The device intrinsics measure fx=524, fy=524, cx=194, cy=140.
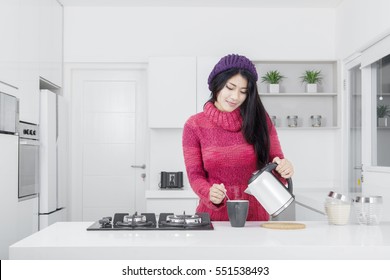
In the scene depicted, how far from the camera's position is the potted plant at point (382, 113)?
14.3 ft

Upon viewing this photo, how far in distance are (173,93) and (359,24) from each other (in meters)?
1.85

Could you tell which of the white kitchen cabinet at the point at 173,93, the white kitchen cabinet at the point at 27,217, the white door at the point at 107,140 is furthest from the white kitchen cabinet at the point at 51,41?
the white kitchen cabinet at the point at 27,217

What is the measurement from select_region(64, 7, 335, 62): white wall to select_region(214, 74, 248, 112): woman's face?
3006mm

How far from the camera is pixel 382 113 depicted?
4.44m

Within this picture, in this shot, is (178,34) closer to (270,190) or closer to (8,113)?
(8,113)

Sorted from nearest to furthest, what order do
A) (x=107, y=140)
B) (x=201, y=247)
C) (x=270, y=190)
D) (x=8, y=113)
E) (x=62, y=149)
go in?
(x=201, y=247), (x=270, y=190), (x=8, y=113), (x=62, y=149), (x=107, y=140)

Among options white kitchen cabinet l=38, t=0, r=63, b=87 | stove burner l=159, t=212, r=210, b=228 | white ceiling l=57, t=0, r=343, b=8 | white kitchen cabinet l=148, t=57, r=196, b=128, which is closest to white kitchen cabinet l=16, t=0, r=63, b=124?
white kitchen cabinet l=38, t=0, r=63, b=87

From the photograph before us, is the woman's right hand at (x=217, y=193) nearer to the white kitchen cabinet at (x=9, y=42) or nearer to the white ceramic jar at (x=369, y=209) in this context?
the white ceramic jar at (x=369, y=209)

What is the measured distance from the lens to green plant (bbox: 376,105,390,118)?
4.34 m

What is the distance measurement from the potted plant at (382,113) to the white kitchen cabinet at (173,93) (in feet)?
5.68

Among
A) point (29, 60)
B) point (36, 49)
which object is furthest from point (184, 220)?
point (36, 49)

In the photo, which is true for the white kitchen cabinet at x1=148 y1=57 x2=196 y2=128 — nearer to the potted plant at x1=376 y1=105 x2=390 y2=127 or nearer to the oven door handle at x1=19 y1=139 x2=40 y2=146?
the oven door handle at x1=19 y1=139 x2=40 y2=146

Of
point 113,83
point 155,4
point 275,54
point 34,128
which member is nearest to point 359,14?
point 275,54

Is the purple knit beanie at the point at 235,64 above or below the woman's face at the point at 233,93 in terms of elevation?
above
